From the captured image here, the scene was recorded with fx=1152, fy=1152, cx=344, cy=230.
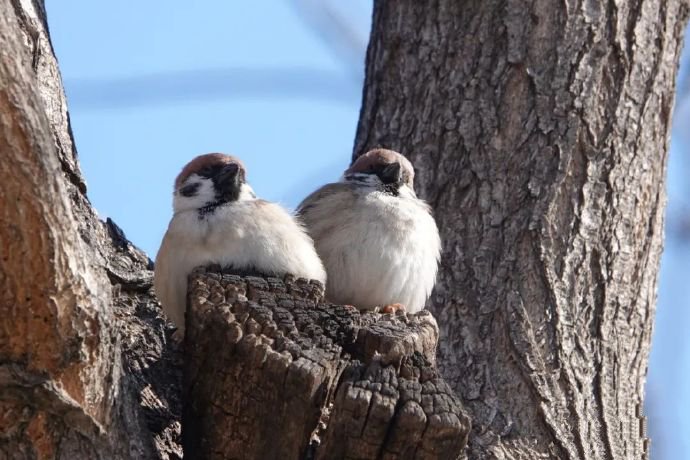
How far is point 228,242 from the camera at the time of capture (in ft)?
11.4

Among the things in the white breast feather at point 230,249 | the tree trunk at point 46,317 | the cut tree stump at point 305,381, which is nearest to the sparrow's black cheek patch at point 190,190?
the white breast feather at point 230,249

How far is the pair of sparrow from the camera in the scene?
11.4 feet

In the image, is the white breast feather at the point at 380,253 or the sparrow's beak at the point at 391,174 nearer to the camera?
the white breast feather at the point at 380,253

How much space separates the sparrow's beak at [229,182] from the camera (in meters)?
3.82

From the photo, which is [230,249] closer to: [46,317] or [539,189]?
[46,317]

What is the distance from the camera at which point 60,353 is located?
251 centimetres

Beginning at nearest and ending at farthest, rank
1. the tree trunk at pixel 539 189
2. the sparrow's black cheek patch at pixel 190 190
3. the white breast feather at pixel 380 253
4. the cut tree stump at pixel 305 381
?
the cut tree stump at pixel 305 381, the tree trunk at pixel 539 189, the sparrow's black cheek patch at pixel 190 190, the white breast feather at pixel 380 253

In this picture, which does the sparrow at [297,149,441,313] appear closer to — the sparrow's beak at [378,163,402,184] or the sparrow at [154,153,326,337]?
the sparrow's beak at [378,163,402,184]

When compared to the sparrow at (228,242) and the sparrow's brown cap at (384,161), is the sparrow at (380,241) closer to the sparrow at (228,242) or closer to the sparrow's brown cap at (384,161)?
the sparrow's brown cap at (384,161)

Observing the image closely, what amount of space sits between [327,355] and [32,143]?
2.73 ft

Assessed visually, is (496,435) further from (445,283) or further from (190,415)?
(190,415)

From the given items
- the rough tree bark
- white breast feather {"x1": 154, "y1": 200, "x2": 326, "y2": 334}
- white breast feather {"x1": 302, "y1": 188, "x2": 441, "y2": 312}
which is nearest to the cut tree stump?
the rough tree bark

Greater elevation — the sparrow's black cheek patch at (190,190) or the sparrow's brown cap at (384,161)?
the sparrow's brown cap at (384,161)

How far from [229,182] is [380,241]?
592 millimetres
